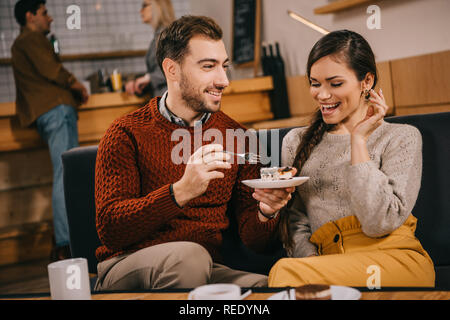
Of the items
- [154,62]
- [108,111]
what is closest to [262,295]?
[154,62]

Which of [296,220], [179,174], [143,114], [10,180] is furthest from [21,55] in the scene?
[296,220]

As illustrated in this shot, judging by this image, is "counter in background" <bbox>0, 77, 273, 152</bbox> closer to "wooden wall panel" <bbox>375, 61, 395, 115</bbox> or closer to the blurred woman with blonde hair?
the blurred woman with blonde hair

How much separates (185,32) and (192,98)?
0.21 m

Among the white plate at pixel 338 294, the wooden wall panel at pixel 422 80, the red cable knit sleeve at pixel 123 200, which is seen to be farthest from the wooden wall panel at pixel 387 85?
the white plate at pixel 338 294

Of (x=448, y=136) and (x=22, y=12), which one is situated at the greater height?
(x=22, y=12)

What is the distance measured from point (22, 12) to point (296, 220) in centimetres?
245

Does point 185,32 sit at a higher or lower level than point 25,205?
higher

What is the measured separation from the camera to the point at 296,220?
1604mm

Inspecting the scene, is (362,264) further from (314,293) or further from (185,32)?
(185,32)

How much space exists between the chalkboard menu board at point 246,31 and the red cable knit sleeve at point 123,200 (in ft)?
9.58

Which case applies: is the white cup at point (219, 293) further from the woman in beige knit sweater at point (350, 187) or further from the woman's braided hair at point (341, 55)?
the woman's braided hair at point (341, 55)

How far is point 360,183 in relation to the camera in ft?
4.30

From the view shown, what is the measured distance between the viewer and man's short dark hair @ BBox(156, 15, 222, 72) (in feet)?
5.29
